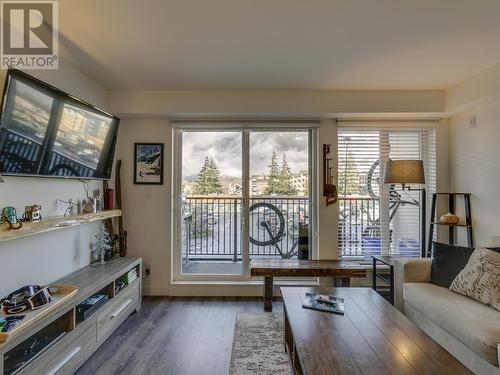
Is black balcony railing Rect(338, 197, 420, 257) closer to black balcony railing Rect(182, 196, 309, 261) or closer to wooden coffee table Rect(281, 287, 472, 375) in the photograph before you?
black balcony railing Rect(182, 196, 309, 261)

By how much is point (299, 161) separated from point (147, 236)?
210 centimetres

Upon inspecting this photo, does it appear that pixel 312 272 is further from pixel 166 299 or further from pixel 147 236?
pixel 147 236

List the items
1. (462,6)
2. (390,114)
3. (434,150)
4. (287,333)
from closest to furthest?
(462,6)
(287,333)
(390,114)
(434,150)

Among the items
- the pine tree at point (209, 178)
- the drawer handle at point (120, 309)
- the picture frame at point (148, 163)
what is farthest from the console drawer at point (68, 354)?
the pine tree at point (209, 178)

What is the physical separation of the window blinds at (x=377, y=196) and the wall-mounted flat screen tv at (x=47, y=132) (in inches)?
108

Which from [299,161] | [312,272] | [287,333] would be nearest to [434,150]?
[299,161]

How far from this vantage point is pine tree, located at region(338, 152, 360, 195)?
12.0 feet

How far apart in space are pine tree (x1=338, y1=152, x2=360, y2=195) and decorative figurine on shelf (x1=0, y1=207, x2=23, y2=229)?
3150 millimetres

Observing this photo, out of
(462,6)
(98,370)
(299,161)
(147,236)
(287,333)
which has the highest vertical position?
(462,6)

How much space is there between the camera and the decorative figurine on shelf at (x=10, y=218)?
1836 mm

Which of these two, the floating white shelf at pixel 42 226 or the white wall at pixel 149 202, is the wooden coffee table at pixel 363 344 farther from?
the white wall at pixel 149 202

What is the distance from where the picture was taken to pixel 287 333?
229cm

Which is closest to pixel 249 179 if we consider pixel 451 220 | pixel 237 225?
pixel 237 225

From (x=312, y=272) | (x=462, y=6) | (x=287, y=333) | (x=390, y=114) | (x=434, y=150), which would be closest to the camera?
(x=462, y=6)
